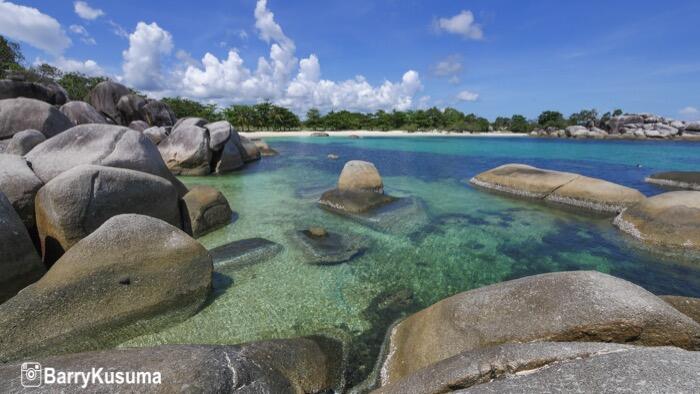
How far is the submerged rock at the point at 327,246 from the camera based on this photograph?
6.93 m

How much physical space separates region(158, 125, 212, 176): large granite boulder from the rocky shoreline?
311 inches

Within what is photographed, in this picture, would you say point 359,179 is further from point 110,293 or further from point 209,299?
point 110,293

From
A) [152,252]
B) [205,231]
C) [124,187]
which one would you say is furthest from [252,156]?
[152,252]

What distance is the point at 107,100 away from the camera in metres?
30.5

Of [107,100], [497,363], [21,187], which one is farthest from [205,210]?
[107,100]

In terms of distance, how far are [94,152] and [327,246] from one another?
573 cm

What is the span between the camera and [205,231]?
27.0 feet

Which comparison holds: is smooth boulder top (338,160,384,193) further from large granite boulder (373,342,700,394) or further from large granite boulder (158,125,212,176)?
large granite boulder (373,342,700,394)

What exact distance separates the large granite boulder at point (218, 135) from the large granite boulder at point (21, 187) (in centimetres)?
1204

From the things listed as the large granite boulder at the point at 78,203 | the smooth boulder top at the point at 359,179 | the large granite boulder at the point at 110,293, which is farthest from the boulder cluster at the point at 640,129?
the large granite boulder at the point at 78,203

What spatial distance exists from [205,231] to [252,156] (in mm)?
16229

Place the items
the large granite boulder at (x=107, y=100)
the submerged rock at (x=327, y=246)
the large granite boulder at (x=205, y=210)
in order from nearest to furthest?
the submerged rock at (x=327, y=246) < the large granite boulder at (x=205, y=210) < the large granite boulder at (x=107, y=100)

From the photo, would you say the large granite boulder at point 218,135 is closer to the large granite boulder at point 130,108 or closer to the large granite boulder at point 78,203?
the large granite boulder at point 78,203

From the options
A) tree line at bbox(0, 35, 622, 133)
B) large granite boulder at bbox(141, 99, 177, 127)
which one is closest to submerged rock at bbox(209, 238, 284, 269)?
large granite boulder at bbox(141, 99, 177, 127)
